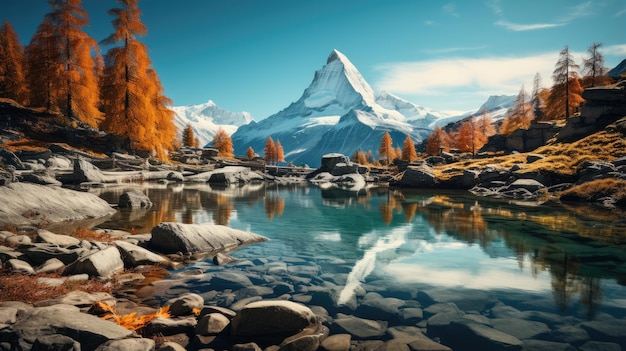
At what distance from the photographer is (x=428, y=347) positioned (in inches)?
202

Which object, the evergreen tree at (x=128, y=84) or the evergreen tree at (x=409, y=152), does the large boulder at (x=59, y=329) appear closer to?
the evergreen tree at (x=128, y=84)

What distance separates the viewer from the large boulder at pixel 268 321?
5359 mm

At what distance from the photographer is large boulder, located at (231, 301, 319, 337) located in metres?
5.36

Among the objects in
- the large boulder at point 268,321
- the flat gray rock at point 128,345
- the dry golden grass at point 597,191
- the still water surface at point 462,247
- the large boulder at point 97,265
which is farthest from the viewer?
the dry golden grass at point 597,191

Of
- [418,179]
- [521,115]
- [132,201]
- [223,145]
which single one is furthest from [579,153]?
[223,145]

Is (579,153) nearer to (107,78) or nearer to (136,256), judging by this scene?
(136,256)

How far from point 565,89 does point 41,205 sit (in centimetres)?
7381

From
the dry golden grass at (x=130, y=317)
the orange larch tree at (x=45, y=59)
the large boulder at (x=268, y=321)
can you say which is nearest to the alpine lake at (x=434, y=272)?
the large boulder at (x=268, y=321)

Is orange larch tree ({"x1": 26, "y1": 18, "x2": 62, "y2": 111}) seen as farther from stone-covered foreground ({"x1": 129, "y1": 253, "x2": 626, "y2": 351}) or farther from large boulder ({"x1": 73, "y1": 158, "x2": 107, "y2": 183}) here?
stone-covered foreground ({"x1": 129, "y1": 253, "x2": 626, "y2": 351})

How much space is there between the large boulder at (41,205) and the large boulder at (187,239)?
16.1 feet

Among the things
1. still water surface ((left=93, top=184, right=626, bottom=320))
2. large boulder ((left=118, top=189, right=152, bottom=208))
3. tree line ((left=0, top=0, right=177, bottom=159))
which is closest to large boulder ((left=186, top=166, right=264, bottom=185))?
tree line ((left=0, top=0, right=177, bottom=159))

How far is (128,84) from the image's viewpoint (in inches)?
1389

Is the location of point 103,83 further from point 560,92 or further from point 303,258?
point 560,92

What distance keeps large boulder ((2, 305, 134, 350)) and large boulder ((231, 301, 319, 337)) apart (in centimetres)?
155
